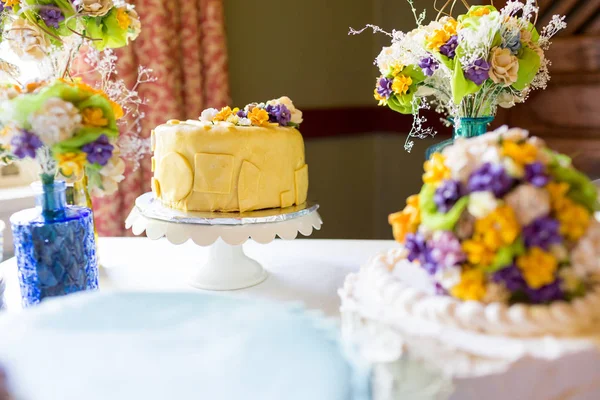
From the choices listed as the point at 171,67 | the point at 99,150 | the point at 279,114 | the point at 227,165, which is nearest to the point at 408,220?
the point at 99,150

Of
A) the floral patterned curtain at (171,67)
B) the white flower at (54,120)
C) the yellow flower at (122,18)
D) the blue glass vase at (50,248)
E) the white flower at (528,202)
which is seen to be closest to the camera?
the white flower at (528,202)

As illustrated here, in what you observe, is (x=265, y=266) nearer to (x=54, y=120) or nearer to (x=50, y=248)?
(x=50, y=248)

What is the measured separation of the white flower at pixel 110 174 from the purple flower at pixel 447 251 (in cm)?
60

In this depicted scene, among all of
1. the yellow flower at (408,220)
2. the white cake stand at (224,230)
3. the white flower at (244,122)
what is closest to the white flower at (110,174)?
the white cake stand at (224,230)

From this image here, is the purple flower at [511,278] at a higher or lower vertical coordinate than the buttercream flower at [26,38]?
lower

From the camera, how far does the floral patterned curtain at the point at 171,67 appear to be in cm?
231

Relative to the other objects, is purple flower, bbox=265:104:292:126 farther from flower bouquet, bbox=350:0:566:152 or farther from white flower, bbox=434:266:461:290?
white flower, bbox=434:266:461:290

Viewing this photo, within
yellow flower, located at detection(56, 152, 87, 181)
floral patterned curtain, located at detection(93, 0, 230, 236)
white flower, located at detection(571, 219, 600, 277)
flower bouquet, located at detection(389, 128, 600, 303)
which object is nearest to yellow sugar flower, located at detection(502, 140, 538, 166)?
flower bouquet, located at detection(389, 128, 600, 303)

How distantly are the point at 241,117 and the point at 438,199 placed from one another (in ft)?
2.84

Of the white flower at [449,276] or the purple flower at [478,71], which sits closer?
the white flower at [449,276]

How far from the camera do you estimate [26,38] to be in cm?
120

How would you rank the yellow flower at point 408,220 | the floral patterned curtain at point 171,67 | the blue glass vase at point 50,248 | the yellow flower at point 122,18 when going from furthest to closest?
the floral patterned curtain at point 171,67 < the yellow flower at point 122,18 < the blue glass vase at point 50,248 < the yellow flower at point 408,220

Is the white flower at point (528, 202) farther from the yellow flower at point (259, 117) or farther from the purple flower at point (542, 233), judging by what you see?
the yellow flower at point (259, 117)

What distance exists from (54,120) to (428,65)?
2.75ft
